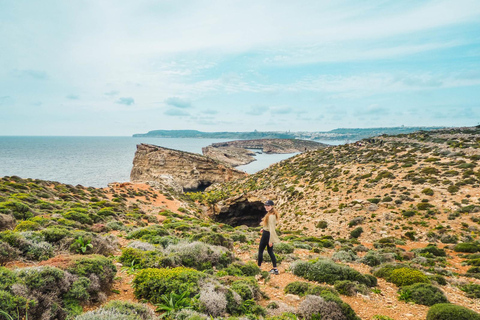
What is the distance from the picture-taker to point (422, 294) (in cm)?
779

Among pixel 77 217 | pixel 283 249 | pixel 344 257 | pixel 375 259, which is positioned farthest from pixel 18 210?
pixel 375 259

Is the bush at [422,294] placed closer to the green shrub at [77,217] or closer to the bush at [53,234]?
the bush at [53,234]

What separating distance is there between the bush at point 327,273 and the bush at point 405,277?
0.96m

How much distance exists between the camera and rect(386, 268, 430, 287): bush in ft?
29.4

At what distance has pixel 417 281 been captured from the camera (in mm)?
8961

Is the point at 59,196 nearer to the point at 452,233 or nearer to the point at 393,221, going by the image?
the point at 393,221

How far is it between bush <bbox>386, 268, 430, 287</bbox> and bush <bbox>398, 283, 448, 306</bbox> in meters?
0.58

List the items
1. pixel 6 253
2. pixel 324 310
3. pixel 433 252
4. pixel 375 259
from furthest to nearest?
1. pixel 433 252
2. pixel 375 259
3. pixel 6 253
4. pixel 324 310

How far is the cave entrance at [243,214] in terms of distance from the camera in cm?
3559

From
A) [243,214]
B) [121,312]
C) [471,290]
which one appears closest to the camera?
[121,312]

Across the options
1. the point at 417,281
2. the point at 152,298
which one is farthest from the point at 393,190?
the point at 152,298

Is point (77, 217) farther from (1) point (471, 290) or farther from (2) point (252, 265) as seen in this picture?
(1) point (471, 290)

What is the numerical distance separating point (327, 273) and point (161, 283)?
6279mm

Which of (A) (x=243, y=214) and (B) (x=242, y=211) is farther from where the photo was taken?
(A) (x=243, y=214)
